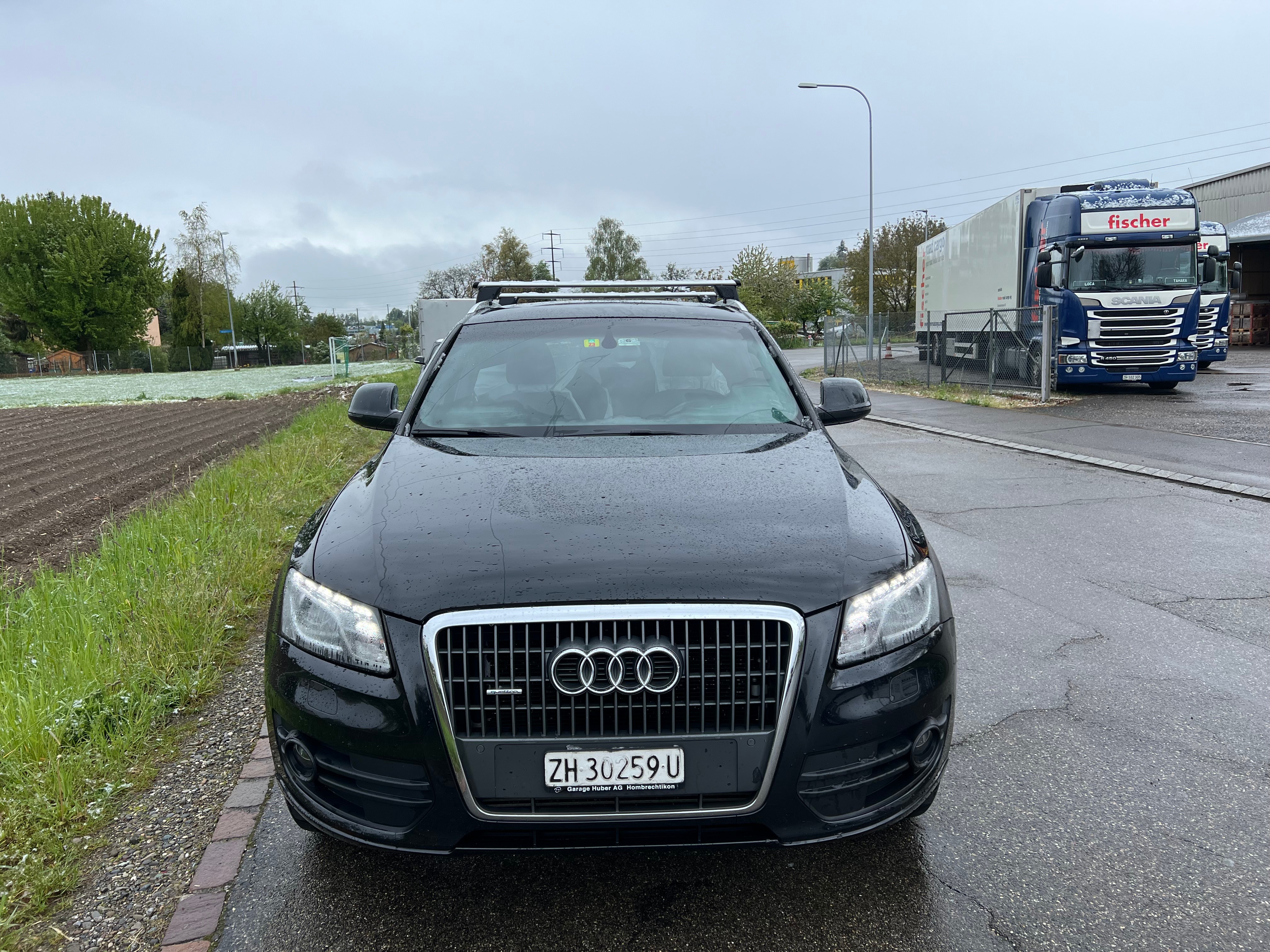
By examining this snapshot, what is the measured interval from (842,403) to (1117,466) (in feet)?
23.2

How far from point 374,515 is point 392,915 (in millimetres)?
1076

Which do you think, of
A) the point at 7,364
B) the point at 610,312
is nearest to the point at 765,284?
the point at 7,364

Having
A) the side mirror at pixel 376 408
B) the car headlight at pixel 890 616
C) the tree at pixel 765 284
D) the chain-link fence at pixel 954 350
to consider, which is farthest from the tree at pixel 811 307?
the car headlight at pixel 890 616

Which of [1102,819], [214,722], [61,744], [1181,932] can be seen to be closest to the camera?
[1181,932]

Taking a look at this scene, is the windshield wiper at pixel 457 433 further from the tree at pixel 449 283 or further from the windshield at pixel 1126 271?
the tree at pixel 449 283

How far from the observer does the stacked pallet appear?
36812mm

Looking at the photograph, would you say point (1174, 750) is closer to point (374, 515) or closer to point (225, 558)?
point (374, 515)

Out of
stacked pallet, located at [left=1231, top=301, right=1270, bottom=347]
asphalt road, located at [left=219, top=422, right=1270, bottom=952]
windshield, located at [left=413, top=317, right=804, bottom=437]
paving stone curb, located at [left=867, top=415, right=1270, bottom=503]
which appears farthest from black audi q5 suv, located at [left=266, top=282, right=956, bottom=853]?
stacked pallet, located at [left=1231, top=301, right=1270, bottom=347]

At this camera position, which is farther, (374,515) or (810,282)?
(810,282)

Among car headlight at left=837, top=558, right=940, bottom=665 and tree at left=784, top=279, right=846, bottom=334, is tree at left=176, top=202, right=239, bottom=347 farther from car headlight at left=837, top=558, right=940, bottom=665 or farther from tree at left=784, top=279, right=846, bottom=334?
car headlight at left=837, top=558, right=940, bottom=665

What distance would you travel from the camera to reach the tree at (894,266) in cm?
6788

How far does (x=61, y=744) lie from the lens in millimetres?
3385

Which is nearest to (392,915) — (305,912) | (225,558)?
(305,912)

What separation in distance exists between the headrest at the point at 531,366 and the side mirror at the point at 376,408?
50 centimetres
